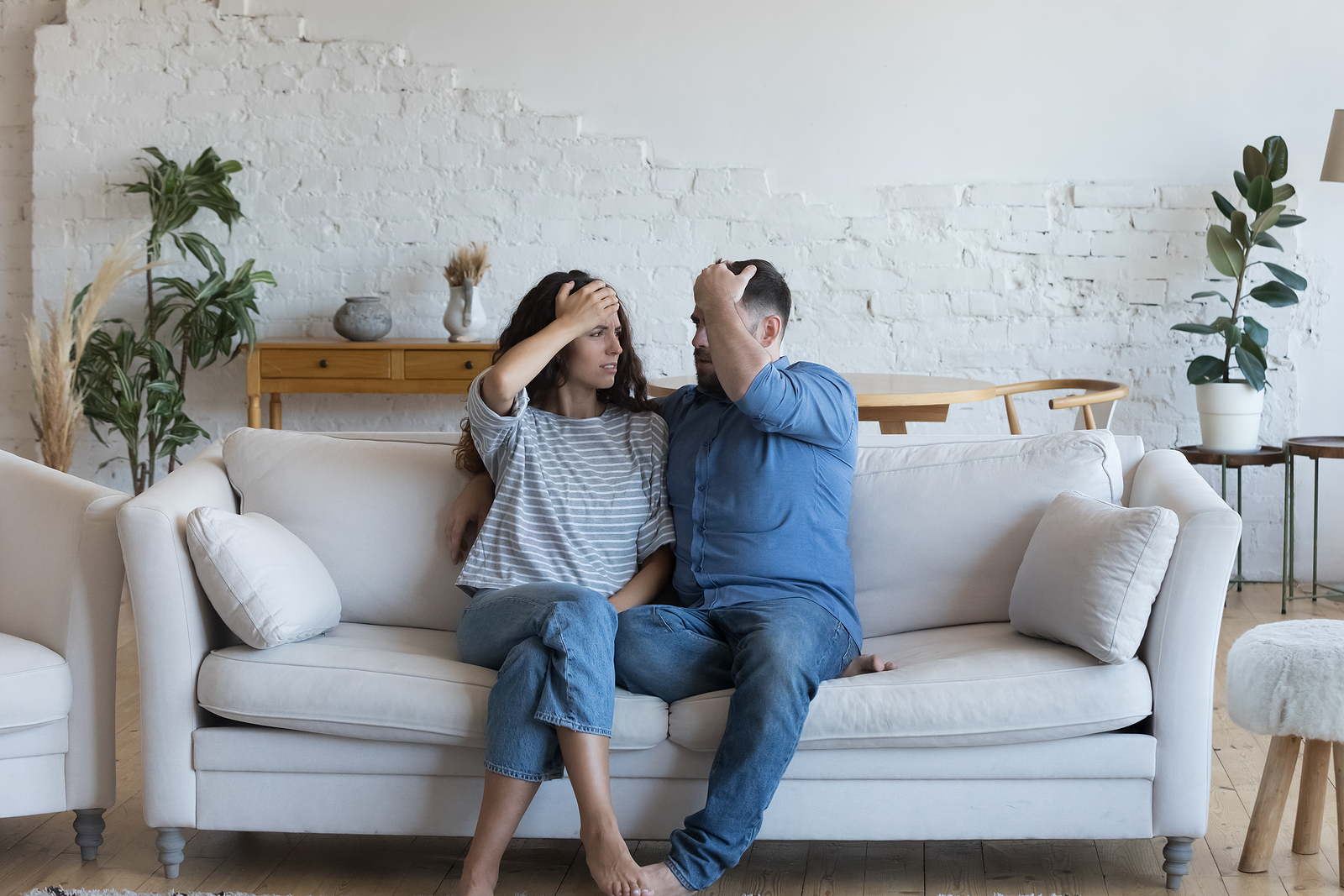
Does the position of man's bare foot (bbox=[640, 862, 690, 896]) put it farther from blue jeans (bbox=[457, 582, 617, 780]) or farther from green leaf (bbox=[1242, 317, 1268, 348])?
green leaf (bbox=[1242, 317, 1268, 348])

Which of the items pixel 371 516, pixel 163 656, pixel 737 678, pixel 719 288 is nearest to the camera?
pixel 737 678

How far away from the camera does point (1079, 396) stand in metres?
3.58

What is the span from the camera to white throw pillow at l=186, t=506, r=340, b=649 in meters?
2.01

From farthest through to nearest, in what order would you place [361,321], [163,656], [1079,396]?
[361,321] < [1079,396] < [163,656]

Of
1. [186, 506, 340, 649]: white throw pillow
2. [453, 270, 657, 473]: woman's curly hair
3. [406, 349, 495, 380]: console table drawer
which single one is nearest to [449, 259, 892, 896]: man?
[453, 270, 657, 473]: woman's curly hair

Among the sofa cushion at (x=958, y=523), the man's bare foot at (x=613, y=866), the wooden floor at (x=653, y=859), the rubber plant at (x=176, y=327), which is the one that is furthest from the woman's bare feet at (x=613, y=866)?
the rubber plant at (x=176, y=327)

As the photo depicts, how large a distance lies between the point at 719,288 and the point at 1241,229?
278 cm

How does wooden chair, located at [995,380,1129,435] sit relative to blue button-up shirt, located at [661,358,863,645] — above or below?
above

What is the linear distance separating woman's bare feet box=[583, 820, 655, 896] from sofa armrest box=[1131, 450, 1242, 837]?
2.85 feet

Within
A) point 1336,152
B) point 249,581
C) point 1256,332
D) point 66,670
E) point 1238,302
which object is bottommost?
point 66,670

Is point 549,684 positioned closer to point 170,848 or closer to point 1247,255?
point 170,848

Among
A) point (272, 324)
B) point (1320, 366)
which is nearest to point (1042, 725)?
point (1320, 366)

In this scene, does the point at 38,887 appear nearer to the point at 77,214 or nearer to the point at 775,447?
the point at 775,447

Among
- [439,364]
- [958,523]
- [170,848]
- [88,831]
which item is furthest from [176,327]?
[958,523]
